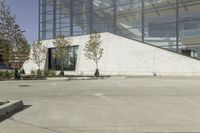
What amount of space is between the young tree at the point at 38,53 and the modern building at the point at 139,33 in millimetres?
3772

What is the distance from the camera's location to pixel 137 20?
4994 centimetres

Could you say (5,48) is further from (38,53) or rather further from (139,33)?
(38,53)

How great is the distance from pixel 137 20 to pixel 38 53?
18.5 meters

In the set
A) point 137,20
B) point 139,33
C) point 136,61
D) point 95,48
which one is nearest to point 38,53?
point 95,48

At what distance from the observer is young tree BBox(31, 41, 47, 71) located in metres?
59.8

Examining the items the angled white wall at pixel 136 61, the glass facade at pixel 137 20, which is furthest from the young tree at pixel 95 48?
the glass facade at pixel 137 20

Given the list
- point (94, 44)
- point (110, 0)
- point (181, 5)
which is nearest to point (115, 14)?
point (110, 0)

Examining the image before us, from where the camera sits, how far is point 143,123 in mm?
10406

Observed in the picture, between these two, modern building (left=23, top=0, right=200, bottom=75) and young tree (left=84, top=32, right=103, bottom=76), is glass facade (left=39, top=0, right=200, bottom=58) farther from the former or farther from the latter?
young tree (left=84, top=32, right=103, bottom=76)

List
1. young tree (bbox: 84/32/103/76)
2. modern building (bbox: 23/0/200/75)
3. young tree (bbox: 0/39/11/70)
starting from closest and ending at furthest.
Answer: young tree (bbox: 0/39/11/70) < modern building (bbox: 23/0/200/75) < young tree (bbox: 84/32/103/76)

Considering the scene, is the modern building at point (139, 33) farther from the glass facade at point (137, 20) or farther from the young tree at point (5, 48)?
the young tree at point (5, 48)

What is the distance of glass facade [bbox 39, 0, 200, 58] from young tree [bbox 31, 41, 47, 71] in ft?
8.86

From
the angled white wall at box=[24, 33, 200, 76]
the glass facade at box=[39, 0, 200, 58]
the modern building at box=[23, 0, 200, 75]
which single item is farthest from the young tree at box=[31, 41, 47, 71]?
the angled white wall at box=[24, 33, 200, 76]

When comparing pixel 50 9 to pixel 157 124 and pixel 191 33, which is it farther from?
pixel 157 124
